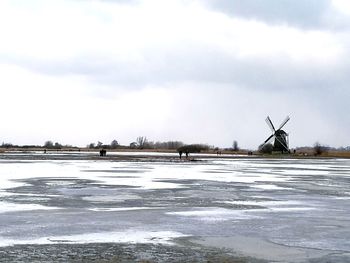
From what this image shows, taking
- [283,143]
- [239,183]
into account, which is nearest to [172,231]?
[239,183]

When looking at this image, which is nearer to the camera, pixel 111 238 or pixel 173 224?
pixel 111 238

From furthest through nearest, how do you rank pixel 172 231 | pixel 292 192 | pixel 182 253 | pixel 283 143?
1. pixel 283 143
2. pixel 292 192
3. pixel 172 231
4. pixel 182 253

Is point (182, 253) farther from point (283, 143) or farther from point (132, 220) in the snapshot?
point (283, 143)

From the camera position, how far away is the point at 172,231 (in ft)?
37.2

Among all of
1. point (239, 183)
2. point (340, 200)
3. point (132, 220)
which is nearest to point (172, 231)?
point (132, 220)

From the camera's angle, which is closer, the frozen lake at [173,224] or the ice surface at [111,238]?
the frozen lake at [173,224]

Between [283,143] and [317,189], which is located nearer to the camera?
[317,189]

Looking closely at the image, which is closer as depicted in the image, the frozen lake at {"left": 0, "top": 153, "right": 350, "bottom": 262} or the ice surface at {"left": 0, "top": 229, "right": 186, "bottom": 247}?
the frozen lake at {"left": 0, "top": 153, "right": 350, "bottom": 262}

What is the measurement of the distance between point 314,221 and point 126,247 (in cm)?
550

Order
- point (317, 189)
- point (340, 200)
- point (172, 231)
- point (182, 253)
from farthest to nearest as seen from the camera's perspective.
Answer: point (317, 189) → point (340, 200) → point (172, 231) → point (182, 253)

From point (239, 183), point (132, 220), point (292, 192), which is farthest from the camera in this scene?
point (239, 183)

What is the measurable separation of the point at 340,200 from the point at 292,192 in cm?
285

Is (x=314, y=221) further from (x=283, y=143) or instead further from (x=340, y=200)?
(x=283, y=143)

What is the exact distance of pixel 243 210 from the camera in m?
15.1
